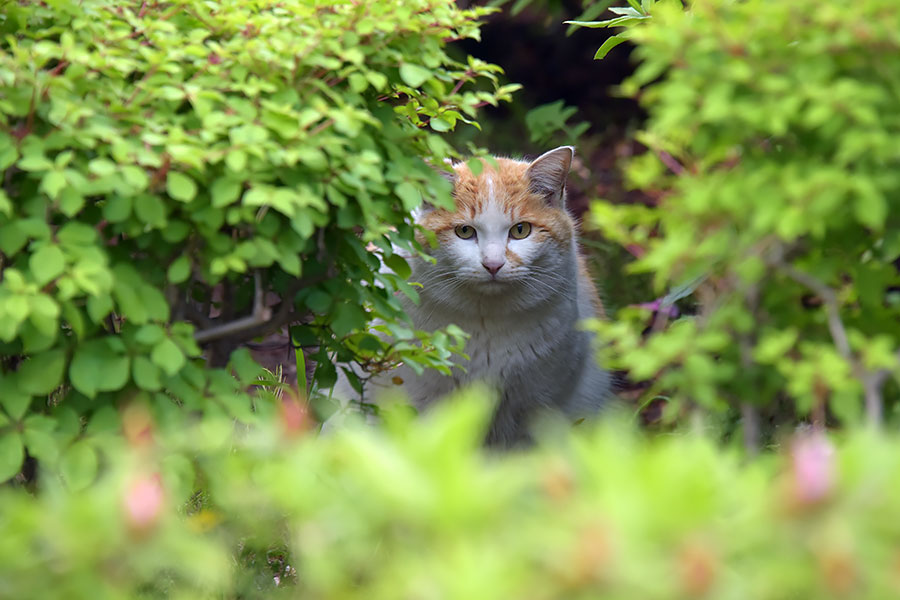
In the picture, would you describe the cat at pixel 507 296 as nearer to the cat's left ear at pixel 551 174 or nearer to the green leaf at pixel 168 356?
the cat's left ear at pixel 551 174

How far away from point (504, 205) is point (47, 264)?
77.5 inches

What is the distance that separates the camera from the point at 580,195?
5.82 meters

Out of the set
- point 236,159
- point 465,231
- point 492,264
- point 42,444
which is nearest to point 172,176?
point 236,159

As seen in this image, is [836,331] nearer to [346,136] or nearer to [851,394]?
[851,394]

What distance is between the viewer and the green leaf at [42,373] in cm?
198

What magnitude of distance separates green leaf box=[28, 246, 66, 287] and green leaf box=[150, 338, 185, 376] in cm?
25

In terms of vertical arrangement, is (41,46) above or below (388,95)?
above

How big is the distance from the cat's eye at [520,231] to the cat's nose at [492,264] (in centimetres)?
21

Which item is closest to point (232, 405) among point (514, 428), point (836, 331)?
point (836, 331)

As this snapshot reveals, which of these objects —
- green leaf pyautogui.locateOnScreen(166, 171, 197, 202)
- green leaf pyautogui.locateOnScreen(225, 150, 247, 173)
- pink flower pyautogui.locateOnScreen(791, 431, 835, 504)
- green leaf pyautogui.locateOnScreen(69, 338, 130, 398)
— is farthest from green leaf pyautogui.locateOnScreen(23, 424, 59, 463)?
pink flower pyautogui.locateOnScreen(791, 431, 835, 504)

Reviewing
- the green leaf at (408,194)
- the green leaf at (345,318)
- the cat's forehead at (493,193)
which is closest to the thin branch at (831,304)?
the green leaf at (408,194)

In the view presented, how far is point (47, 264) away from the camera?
1832 mm

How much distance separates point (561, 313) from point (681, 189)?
1.77 meters

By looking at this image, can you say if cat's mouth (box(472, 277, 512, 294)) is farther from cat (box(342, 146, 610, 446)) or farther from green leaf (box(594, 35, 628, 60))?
green leaf (box(594, 35, 628, 60))
